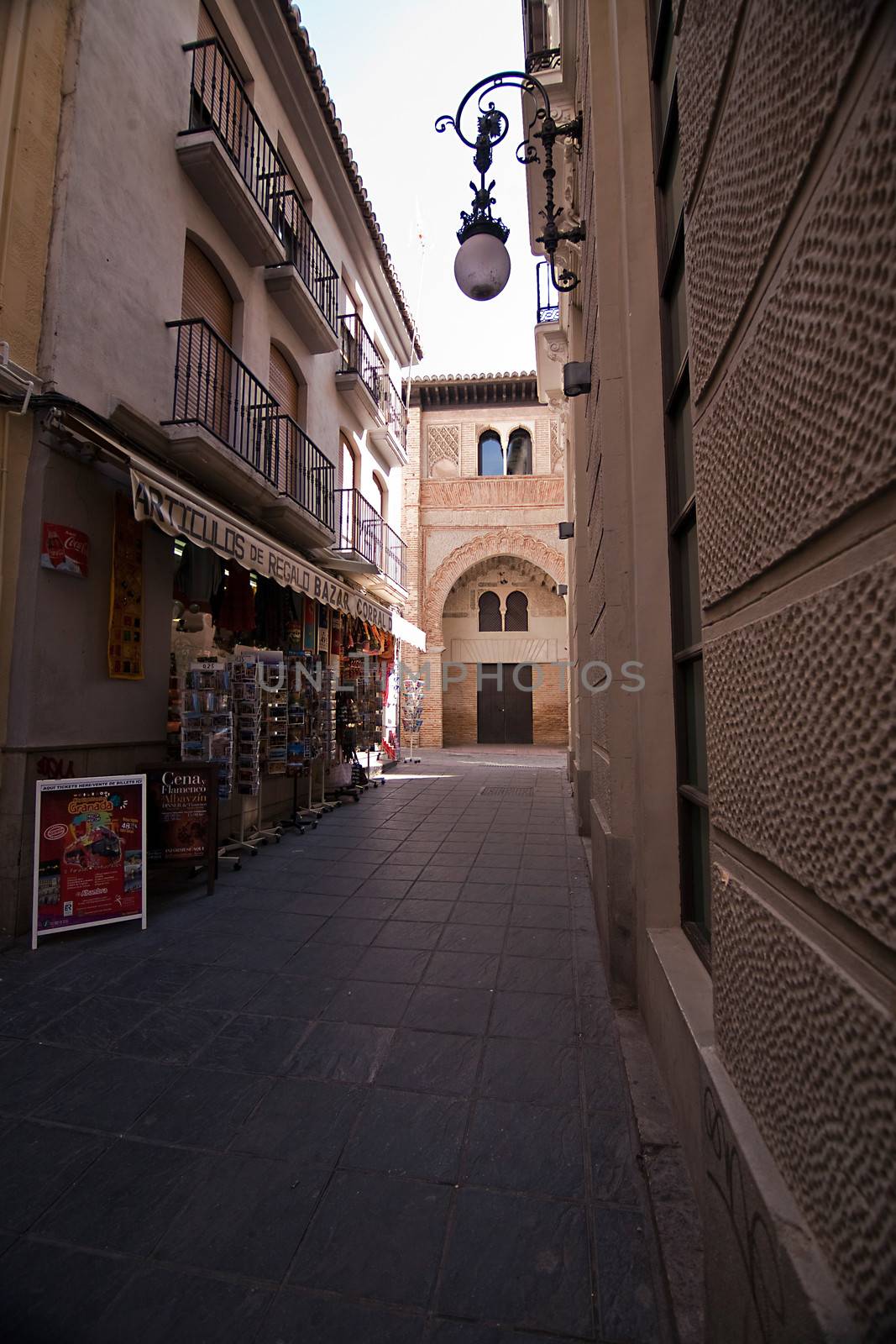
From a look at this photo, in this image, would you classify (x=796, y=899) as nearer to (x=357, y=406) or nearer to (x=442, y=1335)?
(x=442, y=1335)

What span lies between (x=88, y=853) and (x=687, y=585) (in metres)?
3.95

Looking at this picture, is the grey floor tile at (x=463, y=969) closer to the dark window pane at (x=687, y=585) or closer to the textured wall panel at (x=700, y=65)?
the dark window pane at (x=687, y=585)

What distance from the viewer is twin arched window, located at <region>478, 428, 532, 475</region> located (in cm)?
2103

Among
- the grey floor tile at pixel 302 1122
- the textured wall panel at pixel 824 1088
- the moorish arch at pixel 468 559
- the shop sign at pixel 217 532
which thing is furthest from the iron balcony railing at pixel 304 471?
the moorish arch at pixel 468 559

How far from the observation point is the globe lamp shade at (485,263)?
4.21 metres

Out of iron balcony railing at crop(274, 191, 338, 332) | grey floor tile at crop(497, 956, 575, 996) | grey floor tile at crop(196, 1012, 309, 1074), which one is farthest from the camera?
iron balcony railing at crop(274, 191, 338, 332)

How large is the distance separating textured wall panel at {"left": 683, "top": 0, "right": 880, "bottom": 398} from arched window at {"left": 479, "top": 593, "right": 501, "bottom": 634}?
818 inches

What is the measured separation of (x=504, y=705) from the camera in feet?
72.3

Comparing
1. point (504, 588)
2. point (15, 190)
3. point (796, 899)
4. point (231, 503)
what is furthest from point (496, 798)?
point (504, 588)

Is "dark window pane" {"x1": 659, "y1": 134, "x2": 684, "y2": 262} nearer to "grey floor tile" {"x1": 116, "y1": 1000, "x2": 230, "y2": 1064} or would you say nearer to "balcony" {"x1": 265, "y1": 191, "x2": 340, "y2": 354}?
"grey floor tile" {"x1": 116, "y1": 1000, "x2": 230, "y2": 1064}

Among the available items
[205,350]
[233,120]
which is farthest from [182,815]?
[233,120]

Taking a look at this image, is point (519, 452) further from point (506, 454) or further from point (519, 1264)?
point (519, 1264)

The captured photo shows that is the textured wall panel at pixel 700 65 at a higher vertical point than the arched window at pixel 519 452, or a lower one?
lower

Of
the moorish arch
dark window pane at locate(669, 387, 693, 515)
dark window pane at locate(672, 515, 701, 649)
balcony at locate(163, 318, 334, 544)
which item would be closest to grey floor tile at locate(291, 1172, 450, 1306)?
dark window pane at locate(672, 515, 701, 649)
